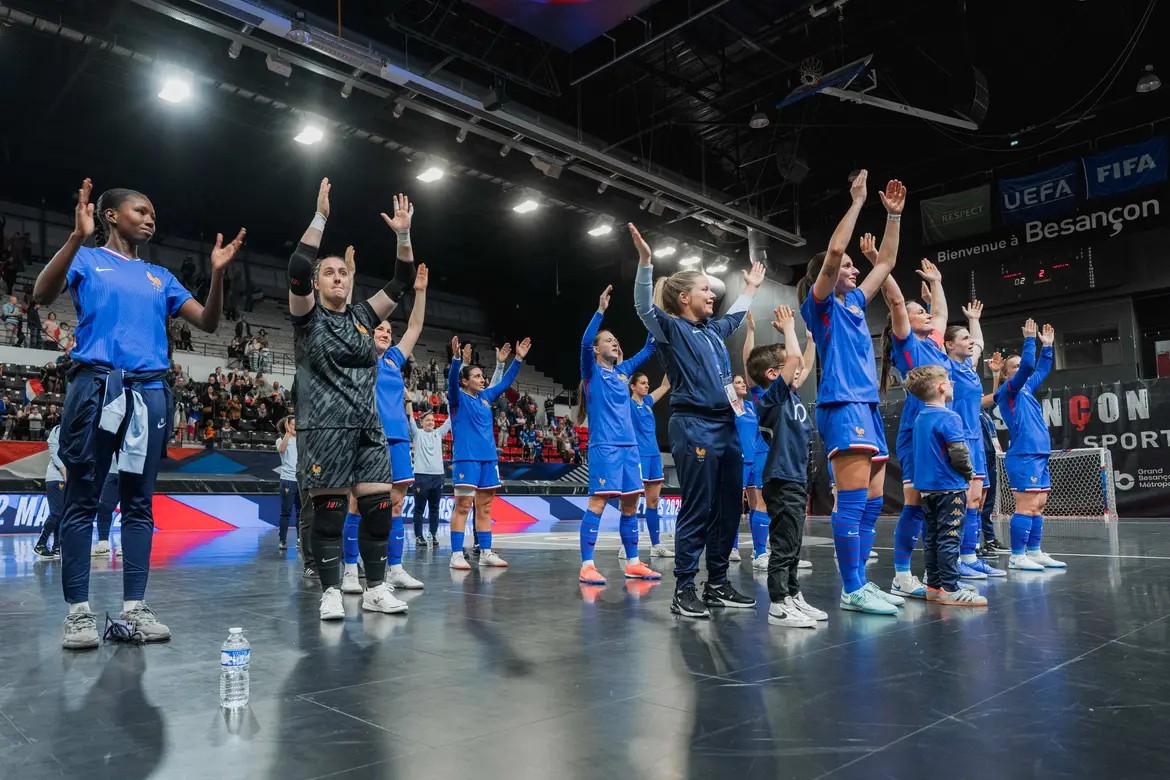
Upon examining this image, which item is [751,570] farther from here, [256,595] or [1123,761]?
[1123,761]

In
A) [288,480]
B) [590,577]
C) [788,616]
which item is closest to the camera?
[788,616]

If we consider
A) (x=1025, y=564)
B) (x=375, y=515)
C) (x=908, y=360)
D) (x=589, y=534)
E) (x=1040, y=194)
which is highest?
(x=1040, y=194)

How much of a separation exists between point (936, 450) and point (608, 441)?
2347mm

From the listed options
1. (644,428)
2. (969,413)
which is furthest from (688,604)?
(644,428)

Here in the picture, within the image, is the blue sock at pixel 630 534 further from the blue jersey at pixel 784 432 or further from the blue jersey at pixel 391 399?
the blue jersey at pixel 784 432

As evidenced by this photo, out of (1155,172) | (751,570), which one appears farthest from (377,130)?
(1155,172)

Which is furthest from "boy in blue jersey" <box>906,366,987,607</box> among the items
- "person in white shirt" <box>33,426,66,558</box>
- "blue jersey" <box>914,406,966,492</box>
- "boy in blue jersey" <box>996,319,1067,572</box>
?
"person in white shirt" <box>33,426,66,558</box>

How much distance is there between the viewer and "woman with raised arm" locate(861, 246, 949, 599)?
14.8 ft

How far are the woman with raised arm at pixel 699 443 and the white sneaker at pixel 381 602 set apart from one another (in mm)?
1422

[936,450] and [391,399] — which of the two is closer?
[936,450]

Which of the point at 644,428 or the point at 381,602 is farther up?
the point at 644,428

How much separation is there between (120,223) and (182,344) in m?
18.3

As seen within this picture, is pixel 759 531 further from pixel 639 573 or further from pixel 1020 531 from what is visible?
pixel 1020 531

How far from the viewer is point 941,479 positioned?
426cm
